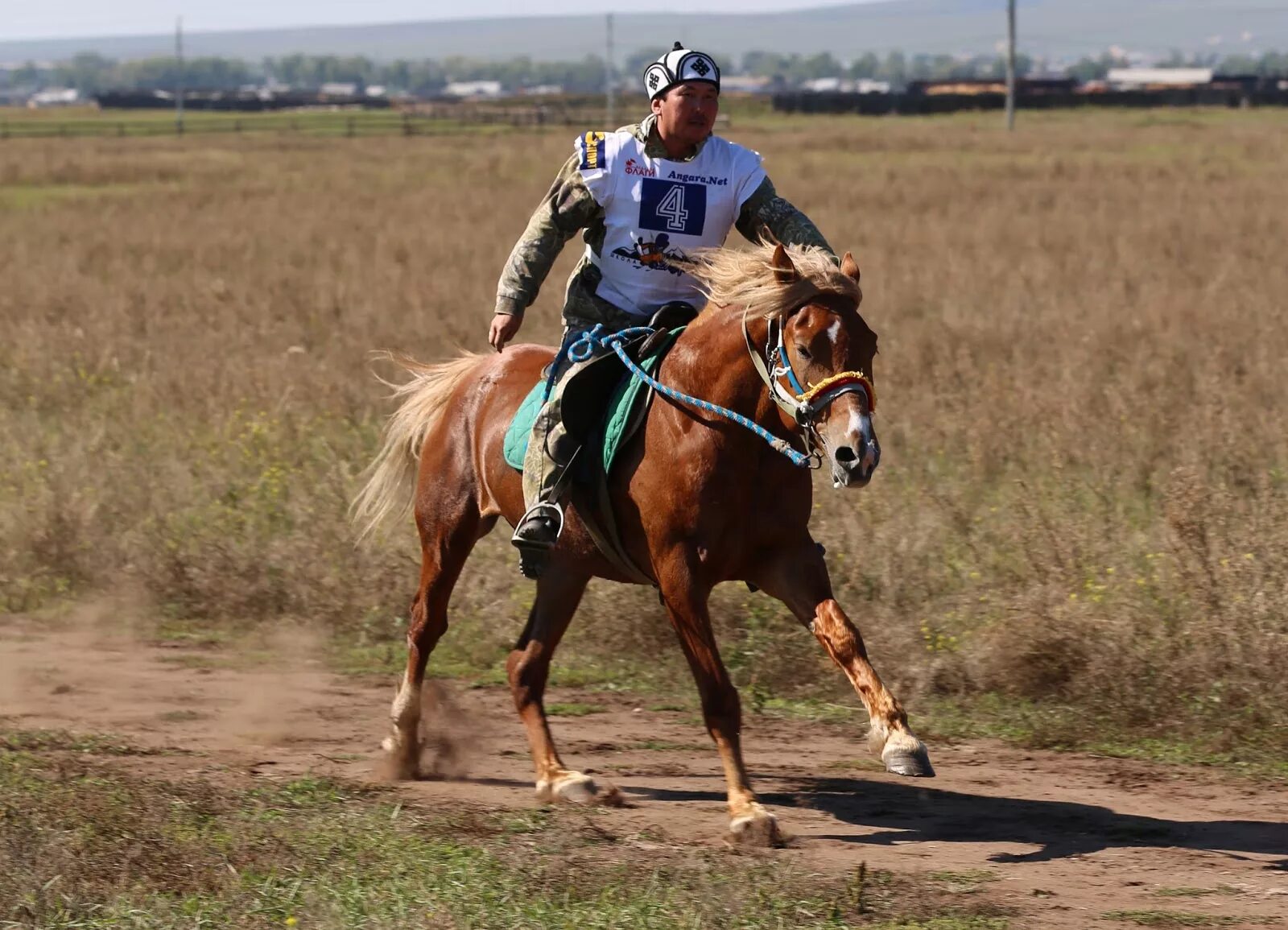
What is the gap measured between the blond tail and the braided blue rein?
132 cm

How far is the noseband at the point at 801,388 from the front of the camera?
5.40 m

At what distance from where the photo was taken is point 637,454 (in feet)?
20.4

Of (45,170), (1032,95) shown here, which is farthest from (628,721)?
(1032,95)

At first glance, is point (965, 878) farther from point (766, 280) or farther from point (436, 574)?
point (436, 574)

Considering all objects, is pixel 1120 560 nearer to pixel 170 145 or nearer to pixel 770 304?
pixel 770 304

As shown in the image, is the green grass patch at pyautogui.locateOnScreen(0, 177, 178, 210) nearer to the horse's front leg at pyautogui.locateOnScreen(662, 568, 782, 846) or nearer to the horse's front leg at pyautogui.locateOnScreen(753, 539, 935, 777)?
the horse's front leg at pyautogui.locateOnScreen(662, 568, 782, 846)

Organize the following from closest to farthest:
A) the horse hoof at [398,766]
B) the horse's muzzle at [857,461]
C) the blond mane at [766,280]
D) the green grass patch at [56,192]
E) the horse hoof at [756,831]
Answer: the horse's muzzle at [857,461]
the blond mane at [766,280]
the horse hoof at [756,831]
the horse hoof at [398,766]
the green grass patch at [56,192]

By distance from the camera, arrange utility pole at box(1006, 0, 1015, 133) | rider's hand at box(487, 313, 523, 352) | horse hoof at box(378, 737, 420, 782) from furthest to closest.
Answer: utility pole at box(1006, 0, 1015, 133) < horse hoof at box(378, 737, 420, 782) < rider's hand at box(487, 313, 523, 352)

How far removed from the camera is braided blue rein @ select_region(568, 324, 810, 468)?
5734 millimetres

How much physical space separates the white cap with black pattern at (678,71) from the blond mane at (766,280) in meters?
0.63

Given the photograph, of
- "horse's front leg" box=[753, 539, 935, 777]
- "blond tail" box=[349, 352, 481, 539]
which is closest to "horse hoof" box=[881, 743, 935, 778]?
"horse's front leg" box=[753, 539, 935, 777]

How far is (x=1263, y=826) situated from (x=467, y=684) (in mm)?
3983

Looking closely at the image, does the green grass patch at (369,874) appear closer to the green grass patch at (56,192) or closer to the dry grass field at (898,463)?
the dry grass field at (898,463)

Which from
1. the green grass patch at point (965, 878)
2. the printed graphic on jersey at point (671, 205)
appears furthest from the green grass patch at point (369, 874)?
the printed graphic on jersey at point (671, 205)
